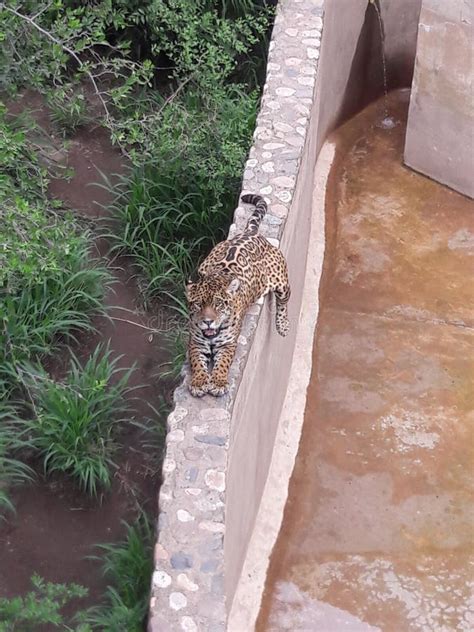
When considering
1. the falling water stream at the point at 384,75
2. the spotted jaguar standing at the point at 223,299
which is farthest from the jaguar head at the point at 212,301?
the falling water stream at the point at 384,75

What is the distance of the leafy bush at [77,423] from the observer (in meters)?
5.13

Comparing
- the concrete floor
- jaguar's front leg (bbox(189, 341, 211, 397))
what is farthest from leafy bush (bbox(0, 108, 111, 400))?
the concrete floor

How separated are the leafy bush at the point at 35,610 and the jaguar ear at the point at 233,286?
1.57m

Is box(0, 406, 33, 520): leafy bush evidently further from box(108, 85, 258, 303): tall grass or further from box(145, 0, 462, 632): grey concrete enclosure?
box(108, 85, 258, 303): tall grass

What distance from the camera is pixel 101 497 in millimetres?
5172

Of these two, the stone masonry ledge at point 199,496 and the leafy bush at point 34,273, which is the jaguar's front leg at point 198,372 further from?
the leafy bush at point 34,273

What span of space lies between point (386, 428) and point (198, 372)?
89.3 inches

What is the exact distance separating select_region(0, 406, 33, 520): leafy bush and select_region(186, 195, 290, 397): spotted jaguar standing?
1.23 m

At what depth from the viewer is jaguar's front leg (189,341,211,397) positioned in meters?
4.43

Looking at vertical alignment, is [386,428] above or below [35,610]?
below

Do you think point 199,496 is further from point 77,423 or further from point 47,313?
point 47,313

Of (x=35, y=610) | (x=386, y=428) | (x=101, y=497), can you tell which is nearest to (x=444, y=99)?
(x=386, y=428)

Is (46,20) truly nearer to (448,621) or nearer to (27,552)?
(27,552)

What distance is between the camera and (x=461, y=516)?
5.84 m
